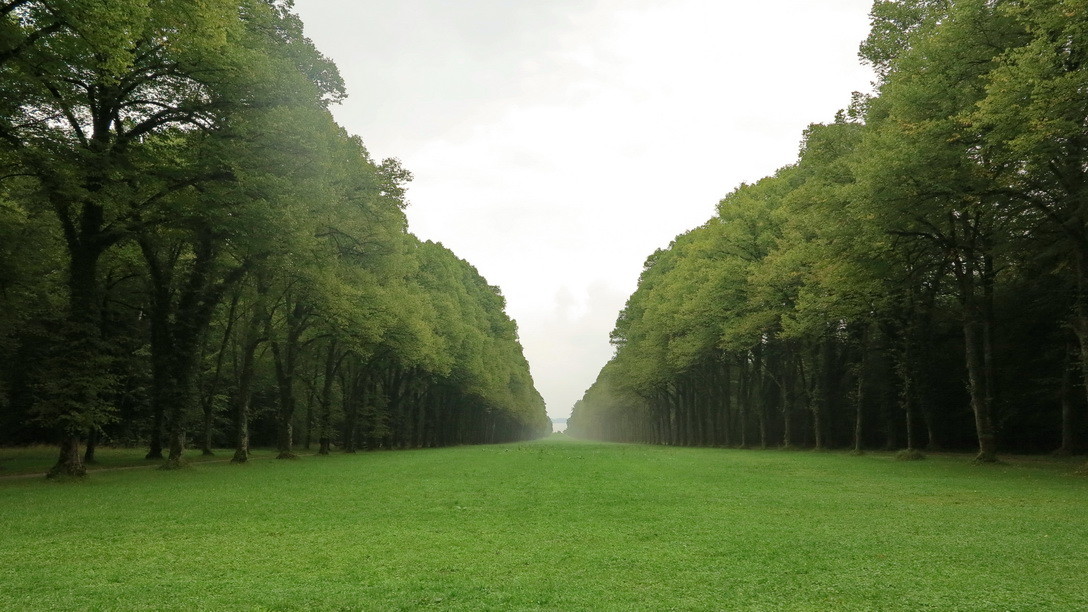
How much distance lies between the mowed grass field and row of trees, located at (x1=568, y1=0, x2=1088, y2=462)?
961 centimetres

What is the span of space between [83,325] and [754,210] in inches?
1401

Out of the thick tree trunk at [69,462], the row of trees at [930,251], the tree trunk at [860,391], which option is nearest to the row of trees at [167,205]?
the thick tree trunk at [69,462]

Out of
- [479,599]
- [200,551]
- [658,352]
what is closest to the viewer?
[479,599]

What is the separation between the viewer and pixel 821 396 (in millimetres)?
38250

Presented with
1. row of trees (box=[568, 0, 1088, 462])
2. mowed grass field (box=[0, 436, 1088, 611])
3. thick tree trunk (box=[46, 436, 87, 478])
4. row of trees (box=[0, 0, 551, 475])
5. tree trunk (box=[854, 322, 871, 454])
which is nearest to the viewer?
mowed grass field (box=[0, 436, 1088, 611])

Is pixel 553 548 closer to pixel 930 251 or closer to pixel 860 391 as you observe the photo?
pixel 930 251

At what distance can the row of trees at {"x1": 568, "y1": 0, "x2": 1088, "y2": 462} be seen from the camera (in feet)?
63.2

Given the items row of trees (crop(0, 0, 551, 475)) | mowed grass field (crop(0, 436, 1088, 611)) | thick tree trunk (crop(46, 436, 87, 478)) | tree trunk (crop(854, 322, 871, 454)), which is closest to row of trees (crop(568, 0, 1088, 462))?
tree trunk (crop(854, 322, 871, 454))

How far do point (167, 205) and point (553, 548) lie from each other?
18.4m

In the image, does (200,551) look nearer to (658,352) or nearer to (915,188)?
(915,188)

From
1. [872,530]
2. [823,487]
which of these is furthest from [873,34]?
[872,530]

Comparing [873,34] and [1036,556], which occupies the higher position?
[873,34]

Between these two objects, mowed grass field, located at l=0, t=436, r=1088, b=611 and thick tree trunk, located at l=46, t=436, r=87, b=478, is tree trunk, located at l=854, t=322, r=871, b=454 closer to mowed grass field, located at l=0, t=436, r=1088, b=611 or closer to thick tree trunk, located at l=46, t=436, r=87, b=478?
mowed grass field, located at l=0, t=436, r=1088, b=611

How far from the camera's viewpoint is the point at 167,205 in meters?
20.9
